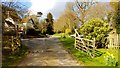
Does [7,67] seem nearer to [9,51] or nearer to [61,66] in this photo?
[61,66]

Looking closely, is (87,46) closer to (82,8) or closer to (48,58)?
(48,58)

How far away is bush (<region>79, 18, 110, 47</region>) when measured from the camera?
64.2ft

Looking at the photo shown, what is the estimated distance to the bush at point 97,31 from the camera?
1958 cm

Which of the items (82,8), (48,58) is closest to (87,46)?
(48,58)

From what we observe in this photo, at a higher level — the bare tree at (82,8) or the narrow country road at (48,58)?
the bare tree at (82,8)

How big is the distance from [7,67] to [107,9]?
110ft

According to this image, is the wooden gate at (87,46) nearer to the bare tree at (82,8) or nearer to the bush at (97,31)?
the bush at (97,31)

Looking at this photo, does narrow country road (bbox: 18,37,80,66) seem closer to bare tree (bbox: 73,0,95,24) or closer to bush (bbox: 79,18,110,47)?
→ bush (bbox: 79,18,110,47)

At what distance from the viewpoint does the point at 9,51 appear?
52.0ft

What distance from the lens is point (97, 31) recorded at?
19.6m

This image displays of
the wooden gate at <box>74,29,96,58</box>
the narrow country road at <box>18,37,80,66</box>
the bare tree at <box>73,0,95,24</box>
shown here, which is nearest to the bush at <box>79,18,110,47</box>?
the wooden gate at <box>74,29,96,58</box>

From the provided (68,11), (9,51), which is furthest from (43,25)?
(9,51)

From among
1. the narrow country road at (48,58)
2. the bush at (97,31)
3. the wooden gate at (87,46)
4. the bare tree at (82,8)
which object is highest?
the bare tree at (82,8)

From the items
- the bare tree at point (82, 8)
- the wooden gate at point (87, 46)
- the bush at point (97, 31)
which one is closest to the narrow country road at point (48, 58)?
the wooden gate at point (87, 46)
